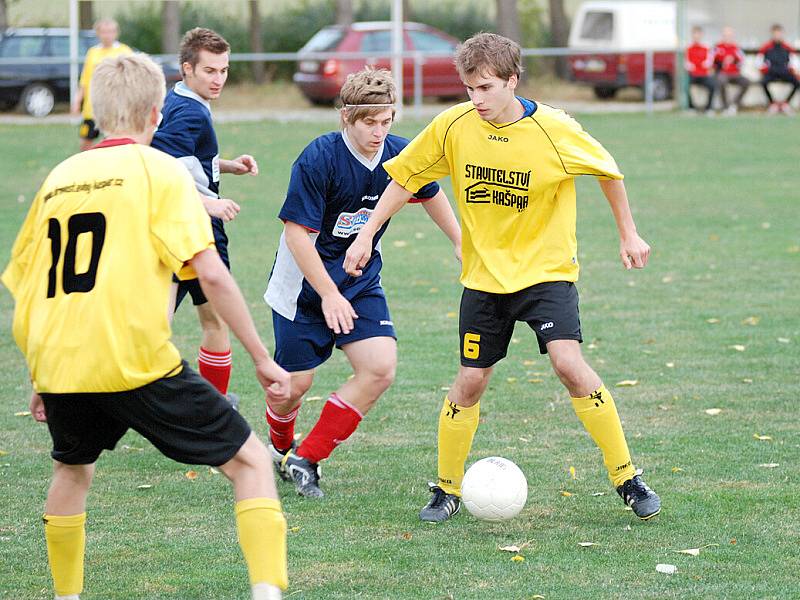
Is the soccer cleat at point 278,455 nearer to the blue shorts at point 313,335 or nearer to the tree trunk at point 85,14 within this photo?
the blue shorts at point 313,335

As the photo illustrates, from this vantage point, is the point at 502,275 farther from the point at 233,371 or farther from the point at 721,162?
the point at 721,162

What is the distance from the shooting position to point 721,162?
1811 cm

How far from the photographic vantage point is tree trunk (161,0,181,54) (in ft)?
91.5

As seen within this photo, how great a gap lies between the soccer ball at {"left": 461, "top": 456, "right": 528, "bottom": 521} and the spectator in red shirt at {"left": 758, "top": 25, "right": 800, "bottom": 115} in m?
22.2

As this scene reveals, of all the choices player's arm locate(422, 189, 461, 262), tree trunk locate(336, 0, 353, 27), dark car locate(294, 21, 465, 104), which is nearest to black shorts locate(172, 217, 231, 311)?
player's arm locate(422, 189, 461, 262)

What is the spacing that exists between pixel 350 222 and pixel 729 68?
70.8 feet

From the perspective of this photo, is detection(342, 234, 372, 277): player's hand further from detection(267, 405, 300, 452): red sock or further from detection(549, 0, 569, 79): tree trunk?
detection(549, 0, 569, 79): tree trunk

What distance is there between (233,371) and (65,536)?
382 cm

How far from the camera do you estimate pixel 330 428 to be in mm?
5254

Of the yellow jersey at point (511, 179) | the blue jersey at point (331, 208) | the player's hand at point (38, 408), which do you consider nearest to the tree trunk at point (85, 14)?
the blue jersey at point (331, 208)

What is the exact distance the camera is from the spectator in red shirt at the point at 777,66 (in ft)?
82.6

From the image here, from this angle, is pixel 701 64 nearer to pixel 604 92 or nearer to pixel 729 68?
pixel 729 68

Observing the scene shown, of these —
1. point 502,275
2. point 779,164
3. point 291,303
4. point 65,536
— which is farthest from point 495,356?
point 779,164

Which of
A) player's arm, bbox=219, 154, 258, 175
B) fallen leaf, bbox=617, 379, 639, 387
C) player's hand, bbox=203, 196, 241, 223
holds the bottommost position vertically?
fallen leaf, bbox=617, 379, 639, 387
